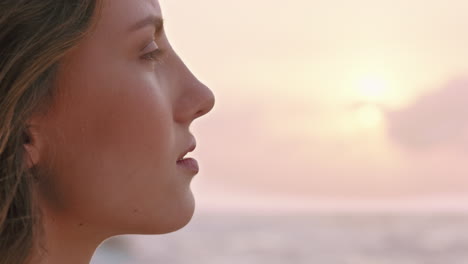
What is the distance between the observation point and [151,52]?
2352 millimetres

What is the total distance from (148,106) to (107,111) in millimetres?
105

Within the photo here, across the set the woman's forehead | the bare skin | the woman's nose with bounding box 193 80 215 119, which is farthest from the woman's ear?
the woman's nose with bounding box 193 80 215 119

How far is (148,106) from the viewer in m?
2.30

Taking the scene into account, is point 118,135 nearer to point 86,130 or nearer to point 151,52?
point 86,130

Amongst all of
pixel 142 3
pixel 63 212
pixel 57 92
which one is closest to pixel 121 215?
pixel 63 212

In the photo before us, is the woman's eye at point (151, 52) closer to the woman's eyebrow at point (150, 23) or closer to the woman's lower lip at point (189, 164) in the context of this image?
the woman's eyebrow at point (150, 23)

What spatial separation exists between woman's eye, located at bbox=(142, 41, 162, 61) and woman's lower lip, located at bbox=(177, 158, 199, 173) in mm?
272

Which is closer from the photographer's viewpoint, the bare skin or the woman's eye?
the bare skin

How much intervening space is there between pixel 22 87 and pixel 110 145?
26cm

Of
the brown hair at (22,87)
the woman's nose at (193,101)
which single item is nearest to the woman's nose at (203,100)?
the woman's nose at (193,101)

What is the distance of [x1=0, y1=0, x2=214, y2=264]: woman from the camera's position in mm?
2166

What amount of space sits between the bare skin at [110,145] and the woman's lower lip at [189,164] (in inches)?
0.7

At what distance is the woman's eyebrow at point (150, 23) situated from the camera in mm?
2320

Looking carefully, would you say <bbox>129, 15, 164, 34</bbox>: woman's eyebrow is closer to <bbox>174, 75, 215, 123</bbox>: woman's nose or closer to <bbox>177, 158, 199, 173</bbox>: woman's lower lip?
<bbox>174, 75, 215, 123</bbox>: woman's nose
